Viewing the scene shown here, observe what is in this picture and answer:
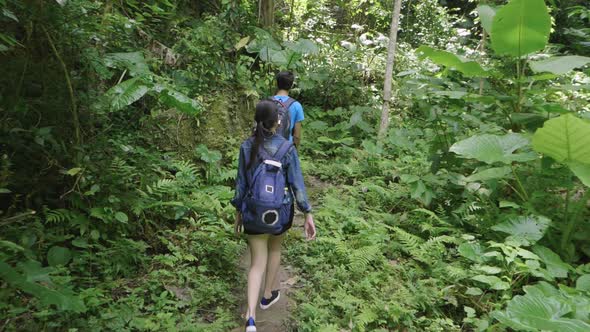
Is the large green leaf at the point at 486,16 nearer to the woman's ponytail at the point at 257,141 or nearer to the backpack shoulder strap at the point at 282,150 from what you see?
the backpack shoulder strap at the point at 282,150

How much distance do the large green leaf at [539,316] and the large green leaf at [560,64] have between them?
2325 mm

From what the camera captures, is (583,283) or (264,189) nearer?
(264,189)

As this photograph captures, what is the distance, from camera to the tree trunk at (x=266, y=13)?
9.40 meters

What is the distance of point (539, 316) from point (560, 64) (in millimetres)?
2714

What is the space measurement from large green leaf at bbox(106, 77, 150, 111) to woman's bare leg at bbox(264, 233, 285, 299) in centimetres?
177

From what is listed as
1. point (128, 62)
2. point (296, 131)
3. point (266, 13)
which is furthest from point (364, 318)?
point (266, 13)

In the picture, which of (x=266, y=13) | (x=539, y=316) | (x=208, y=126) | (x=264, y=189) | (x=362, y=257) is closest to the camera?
(x=539, y=316)

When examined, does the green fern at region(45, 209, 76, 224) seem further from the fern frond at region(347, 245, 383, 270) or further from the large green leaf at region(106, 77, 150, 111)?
the fern frond at region(347, 245, 383, 270)

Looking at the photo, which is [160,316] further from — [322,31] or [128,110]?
[322,31]

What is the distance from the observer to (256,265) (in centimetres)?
338

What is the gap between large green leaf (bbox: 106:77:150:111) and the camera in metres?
3.68

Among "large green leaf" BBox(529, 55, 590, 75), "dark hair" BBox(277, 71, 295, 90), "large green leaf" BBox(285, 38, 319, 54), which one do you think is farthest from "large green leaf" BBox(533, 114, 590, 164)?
"large green leaf" BBox(285, 38, 319, 54)

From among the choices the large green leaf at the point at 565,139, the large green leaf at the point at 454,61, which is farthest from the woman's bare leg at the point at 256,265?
the large green leaf at the point at 454,61

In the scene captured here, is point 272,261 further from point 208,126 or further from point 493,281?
point 208,126
